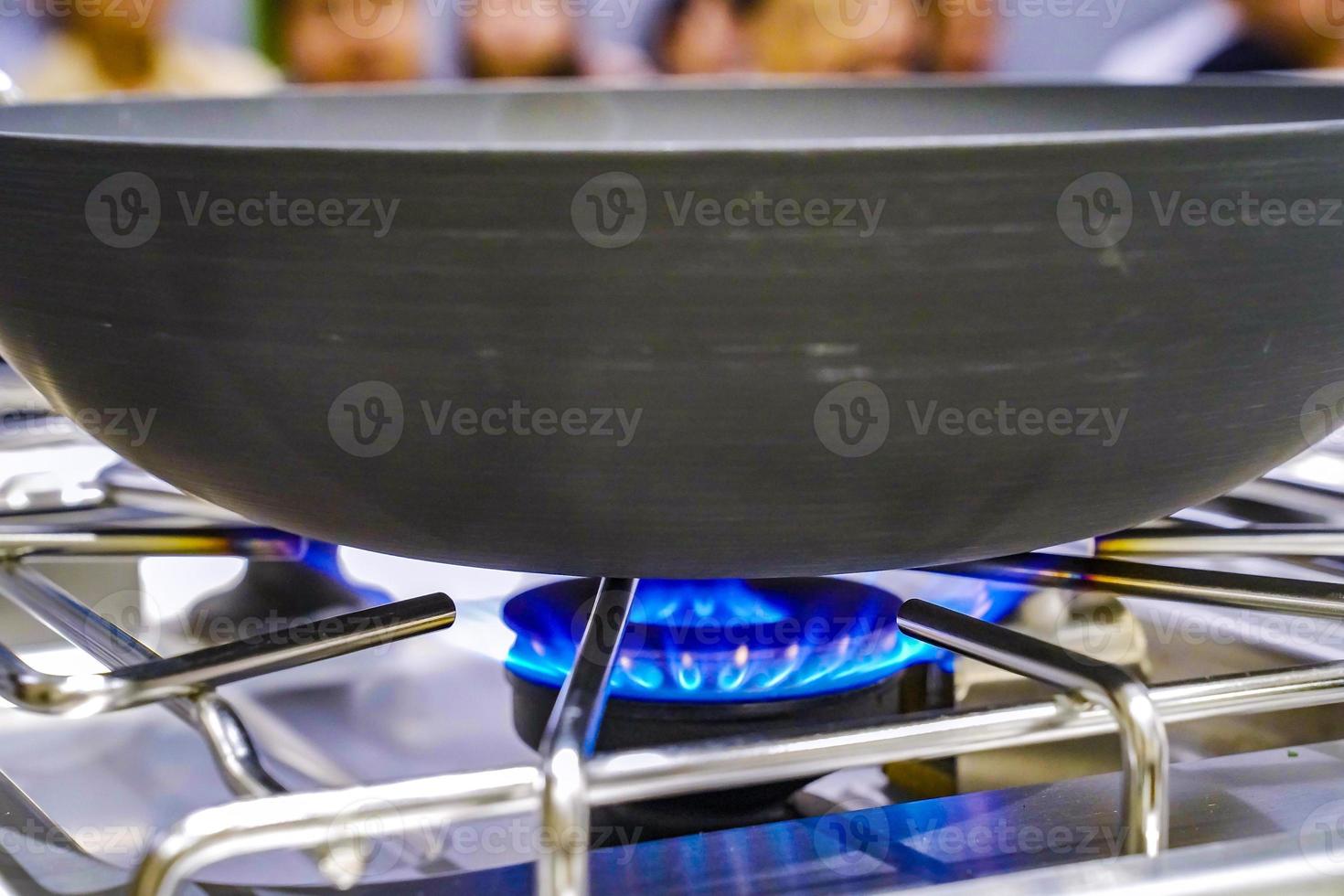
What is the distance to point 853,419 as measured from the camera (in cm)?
32

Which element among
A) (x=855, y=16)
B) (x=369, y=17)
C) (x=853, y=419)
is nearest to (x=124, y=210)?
(x=853, y=419)

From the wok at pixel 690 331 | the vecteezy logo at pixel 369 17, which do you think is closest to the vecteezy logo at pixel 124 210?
the wok at pixel 690 331

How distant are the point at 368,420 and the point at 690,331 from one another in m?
0.09

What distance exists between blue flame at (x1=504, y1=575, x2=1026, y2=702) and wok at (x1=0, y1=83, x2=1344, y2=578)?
4.3 inches

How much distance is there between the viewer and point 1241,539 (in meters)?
0.53

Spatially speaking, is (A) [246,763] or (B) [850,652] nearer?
(A) [246,763]

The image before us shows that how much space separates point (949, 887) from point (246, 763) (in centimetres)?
18

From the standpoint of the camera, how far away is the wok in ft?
0.95

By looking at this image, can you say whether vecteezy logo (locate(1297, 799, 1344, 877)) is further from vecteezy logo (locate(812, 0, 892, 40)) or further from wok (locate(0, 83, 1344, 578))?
vecteezy logo (locate(812, 0, 892, 40))

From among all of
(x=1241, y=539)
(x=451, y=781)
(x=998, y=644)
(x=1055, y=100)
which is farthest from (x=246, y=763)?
(x=1055, y=100)

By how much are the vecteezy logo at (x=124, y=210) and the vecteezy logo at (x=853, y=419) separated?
0.52 ft

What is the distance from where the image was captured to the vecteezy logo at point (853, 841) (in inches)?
15.5

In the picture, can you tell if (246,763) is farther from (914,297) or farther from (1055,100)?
(1055,100)

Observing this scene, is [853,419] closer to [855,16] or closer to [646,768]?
[646,768]
